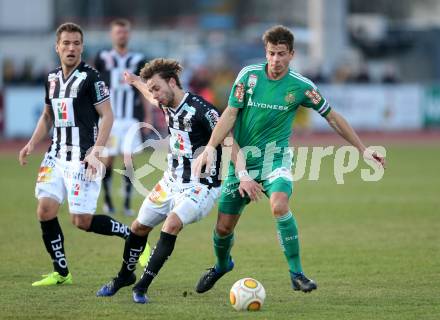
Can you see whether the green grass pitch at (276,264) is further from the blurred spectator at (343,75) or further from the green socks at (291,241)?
the blurred spectator at (343,75)

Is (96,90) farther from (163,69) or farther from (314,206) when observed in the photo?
(314,206)

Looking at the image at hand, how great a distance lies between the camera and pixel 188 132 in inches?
333

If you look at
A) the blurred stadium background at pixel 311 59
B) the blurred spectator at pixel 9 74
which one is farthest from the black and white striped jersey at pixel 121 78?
the blurred spectator at pixel 9 74

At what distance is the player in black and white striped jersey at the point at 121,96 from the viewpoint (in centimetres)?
1439

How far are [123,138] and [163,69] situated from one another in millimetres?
6468

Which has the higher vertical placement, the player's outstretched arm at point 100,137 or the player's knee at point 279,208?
the player's outstretched arm at point 100,137

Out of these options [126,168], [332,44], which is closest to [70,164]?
[126,168]

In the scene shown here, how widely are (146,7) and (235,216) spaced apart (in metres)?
70.8

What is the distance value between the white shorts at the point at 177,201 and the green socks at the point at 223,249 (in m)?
0.44

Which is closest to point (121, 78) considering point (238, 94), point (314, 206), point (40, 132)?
point (314, 206)

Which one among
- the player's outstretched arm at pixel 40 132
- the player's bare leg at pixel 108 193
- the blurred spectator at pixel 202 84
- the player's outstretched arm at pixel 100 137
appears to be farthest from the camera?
the blurred spectator at pixel 202 84

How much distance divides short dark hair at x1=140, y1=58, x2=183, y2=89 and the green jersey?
58 cm

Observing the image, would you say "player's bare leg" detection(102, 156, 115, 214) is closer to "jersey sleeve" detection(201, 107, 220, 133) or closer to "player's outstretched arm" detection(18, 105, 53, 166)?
"player's outstretched arm" detection(18, 105, 53, 166)

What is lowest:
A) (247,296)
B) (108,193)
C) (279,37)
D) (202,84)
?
(202,84)
